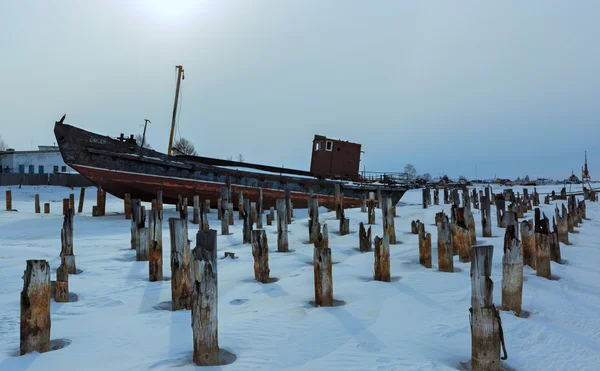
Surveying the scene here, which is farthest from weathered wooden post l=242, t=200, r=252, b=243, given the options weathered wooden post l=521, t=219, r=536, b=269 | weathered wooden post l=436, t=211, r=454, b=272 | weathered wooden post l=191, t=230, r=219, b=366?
weathered wooden post l=191, t=230, r=219, b=366

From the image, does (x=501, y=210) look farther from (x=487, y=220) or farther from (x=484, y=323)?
(x=484, y=323)

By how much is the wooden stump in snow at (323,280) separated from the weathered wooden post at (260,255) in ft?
5.24

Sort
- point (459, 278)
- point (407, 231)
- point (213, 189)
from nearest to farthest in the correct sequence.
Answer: point (459, 278)
point (407, 231)
point (213, 189)

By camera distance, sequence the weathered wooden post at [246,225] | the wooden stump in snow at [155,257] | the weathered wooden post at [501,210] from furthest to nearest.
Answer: the weathered wooden post at [501,210] → the weathered wooden post at [246,225] → the wooden stump in snow at [155,257]

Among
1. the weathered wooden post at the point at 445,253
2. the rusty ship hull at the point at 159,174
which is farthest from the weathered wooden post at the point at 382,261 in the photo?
the rusty ship hull at the point at 159,174

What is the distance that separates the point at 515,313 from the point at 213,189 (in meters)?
17.1

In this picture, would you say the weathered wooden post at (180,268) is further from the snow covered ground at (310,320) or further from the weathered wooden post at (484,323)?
the weathered wooden post at (484,323)

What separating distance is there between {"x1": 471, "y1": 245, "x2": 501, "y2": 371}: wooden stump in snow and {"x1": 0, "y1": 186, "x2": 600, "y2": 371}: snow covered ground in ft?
0.88

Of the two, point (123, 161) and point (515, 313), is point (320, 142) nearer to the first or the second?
point (123, 161)

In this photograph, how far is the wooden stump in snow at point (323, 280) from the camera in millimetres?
5660

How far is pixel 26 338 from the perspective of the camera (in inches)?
165

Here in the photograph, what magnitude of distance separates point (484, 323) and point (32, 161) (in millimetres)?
58718

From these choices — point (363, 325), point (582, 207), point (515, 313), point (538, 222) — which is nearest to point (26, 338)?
point (363, 325)

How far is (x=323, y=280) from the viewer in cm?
566
